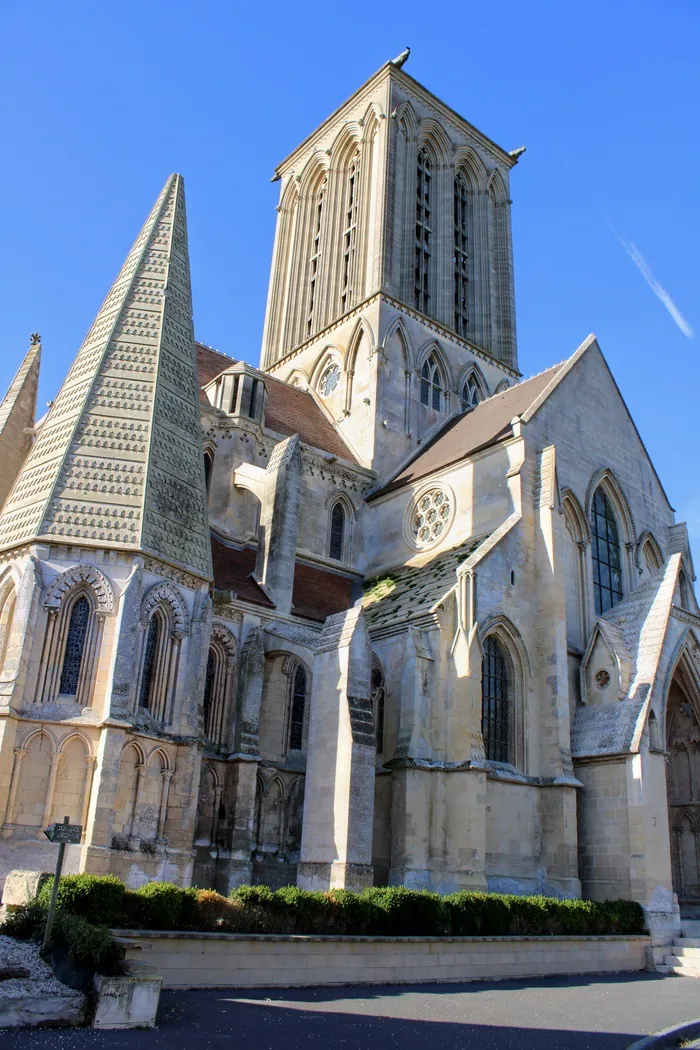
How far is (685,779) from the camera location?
85.1 feet

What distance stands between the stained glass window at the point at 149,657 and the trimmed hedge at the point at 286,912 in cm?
535

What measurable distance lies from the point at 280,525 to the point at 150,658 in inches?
274

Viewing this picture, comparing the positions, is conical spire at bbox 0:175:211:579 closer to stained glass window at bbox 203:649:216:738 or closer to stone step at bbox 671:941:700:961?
stained glass window at bbox 203:649:216:738

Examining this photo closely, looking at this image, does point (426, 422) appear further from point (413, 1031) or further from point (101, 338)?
point (413, 1031)

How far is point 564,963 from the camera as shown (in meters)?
17.8

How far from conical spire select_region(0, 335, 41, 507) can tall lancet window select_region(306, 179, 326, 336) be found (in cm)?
1514

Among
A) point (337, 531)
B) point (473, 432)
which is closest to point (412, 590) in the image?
point (337, 531)

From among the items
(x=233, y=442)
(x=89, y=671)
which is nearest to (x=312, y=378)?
(x=233, y=442)

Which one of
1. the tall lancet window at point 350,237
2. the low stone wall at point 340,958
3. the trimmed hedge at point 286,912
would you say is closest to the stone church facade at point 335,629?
the trimmed hedge at point 286,912

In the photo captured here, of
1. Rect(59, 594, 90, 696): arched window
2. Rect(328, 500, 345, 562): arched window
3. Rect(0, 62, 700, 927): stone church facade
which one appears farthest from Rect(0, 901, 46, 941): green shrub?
Rect(328, 500, 345, 562): arched window

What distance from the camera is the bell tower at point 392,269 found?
34594 mm

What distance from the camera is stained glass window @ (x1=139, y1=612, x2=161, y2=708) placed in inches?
712

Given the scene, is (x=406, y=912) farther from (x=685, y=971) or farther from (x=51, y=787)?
(x=685, y=971)

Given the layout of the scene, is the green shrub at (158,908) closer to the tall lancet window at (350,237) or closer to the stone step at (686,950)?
the stone step at (686,950)
